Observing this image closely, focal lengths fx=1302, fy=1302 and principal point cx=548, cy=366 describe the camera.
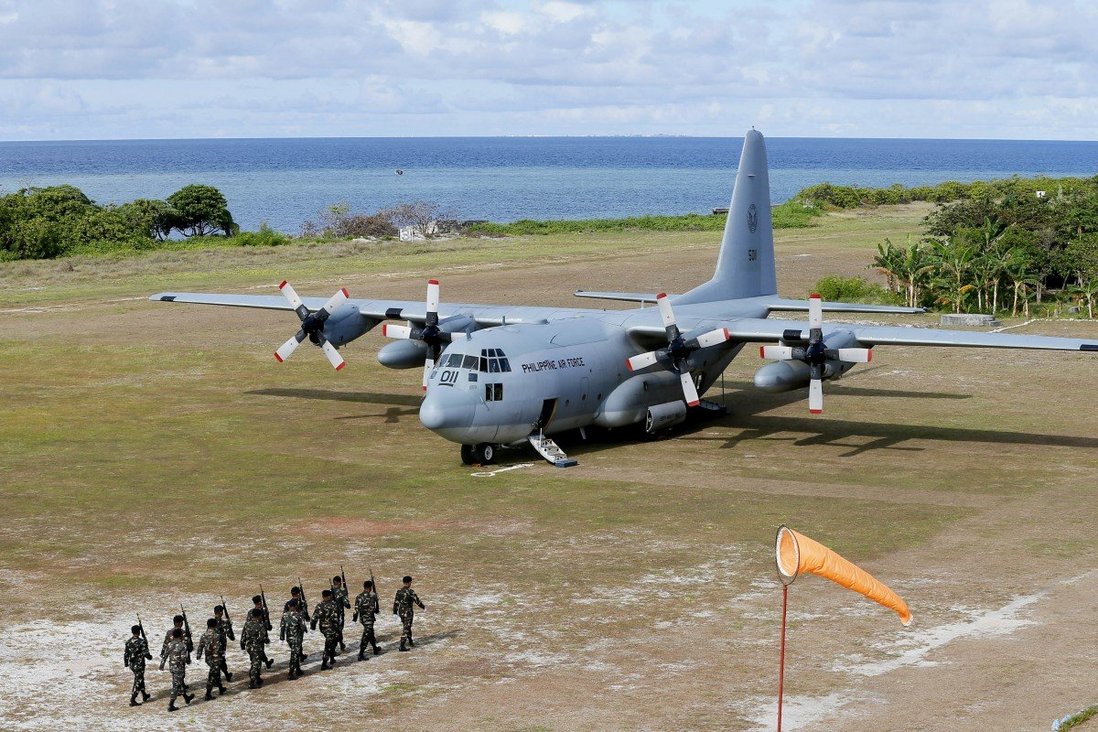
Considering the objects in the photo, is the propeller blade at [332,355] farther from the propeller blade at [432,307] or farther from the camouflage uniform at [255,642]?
the camouflage uniform at [255,642]

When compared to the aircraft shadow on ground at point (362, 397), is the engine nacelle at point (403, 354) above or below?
above

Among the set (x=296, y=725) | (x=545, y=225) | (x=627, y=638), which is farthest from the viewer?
(x=545, y=225)

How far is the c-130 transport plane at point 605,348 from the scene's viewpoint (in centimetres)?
3147

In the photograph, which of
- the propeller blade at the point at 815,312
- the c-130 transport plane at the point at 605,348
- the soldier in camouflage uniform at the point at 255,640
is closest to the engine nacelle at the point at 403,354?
→ the c-130 transport plane at the point at 605,348

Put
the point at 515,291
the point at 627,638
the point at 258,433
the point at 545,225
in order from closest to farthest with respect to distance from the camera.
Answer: the point at 627,638 → the point at 258,433 → the point at 515,291 → the point at 545,225

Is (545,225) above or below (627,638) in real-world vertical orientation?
above

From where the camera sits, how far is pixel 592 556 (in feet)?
81.8

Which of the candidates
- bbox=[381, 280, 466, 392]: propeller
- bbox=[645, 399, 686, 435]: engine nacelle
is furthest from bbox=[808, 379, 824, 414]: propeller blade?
bbox=[381, 280, 466, 392]: propeller

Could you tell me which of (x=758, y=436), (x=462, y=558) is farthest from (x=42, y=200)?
(x=462, y=558)

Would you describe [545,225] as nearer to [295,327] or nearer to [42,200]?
[42,200]

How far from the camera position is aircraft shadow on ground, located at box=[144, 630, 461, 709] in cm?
1856

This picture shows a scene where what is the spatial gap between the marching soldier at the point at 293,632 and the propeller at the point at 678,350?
53.7 ft

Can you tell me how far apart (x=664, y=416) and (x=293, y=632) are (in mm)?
18154

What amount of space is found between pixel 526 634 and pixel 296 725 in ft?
15.3
